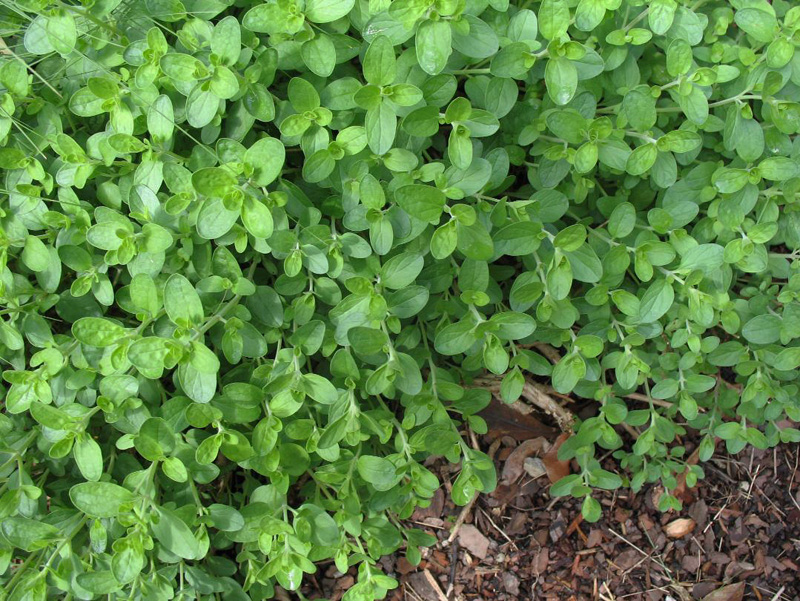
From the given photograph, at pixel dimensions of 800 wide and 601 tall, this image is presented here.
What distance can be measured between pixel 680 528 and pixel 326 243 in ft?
5.99

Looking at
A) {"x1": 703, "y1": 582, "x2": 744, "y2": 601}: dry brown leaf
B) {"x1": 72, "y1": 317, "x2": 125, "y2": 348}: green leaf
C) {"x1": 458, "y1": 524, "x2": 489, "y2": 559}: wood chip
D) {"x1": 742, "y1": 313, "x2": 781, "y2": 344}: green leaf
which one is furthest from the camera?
{"x1": 458, "y1": 524, "x2": 489, "y2": 559}: wood chip

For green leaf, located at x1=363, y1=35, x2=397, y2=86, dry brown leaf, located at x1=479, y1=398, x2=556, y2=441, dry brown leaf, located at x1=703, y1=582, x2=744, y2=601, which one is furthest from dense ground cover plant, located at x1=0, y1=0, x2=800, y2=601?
dry brown leaf, located at x1=703, y1=582, x2=744, y2=601

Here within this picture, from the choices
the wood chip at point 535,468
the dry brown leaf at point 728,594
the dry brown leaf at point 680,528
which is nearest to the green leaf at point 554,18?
the wood chip at point 535,468

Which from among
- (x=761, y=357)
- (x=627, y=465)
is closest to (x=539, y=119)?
(x=761, y=357)

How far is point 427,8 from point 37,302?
1.49m

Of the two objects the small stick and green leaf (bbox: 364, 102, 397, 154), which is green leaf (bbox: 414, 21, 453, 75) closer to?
green leaf (bbox: 364, 102, 397, 154)

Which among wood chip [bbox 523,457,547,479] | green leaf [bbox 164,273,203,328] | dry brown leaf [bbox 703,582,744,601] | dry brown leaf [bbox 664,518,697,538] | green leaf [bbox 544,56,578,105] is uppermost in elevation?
green leaf [bbox 544,56,578,105]

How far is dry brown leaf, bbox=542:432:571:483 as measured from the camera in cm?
294

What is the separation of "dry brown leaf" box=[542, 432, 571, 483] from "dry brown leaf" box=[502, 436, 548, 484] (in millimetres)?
37

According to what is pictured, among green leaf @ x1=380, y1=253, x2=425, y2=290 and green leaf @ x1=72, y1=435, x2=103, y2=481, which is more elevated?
green leaf @ x1=380, y1=253, x2=425, y2=290

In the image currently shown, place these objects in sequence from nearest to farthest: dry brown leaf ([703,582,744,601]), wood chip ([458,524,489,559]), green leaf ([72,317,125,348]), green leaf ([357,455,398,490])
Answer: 1. green leaf ([72,317,125,348])
2. green leaf ([357,455,398,490])
3. dry brown leaf ([703,582,744,601])
4. wood chip ([458,524,489,559])

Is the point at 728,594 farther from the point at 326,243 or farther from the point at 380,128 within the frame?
the point at 380,128

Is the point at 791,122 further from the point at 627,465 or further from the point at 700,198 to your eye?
the point at 627,465

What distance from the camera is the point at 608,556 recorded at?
2.88 metres
